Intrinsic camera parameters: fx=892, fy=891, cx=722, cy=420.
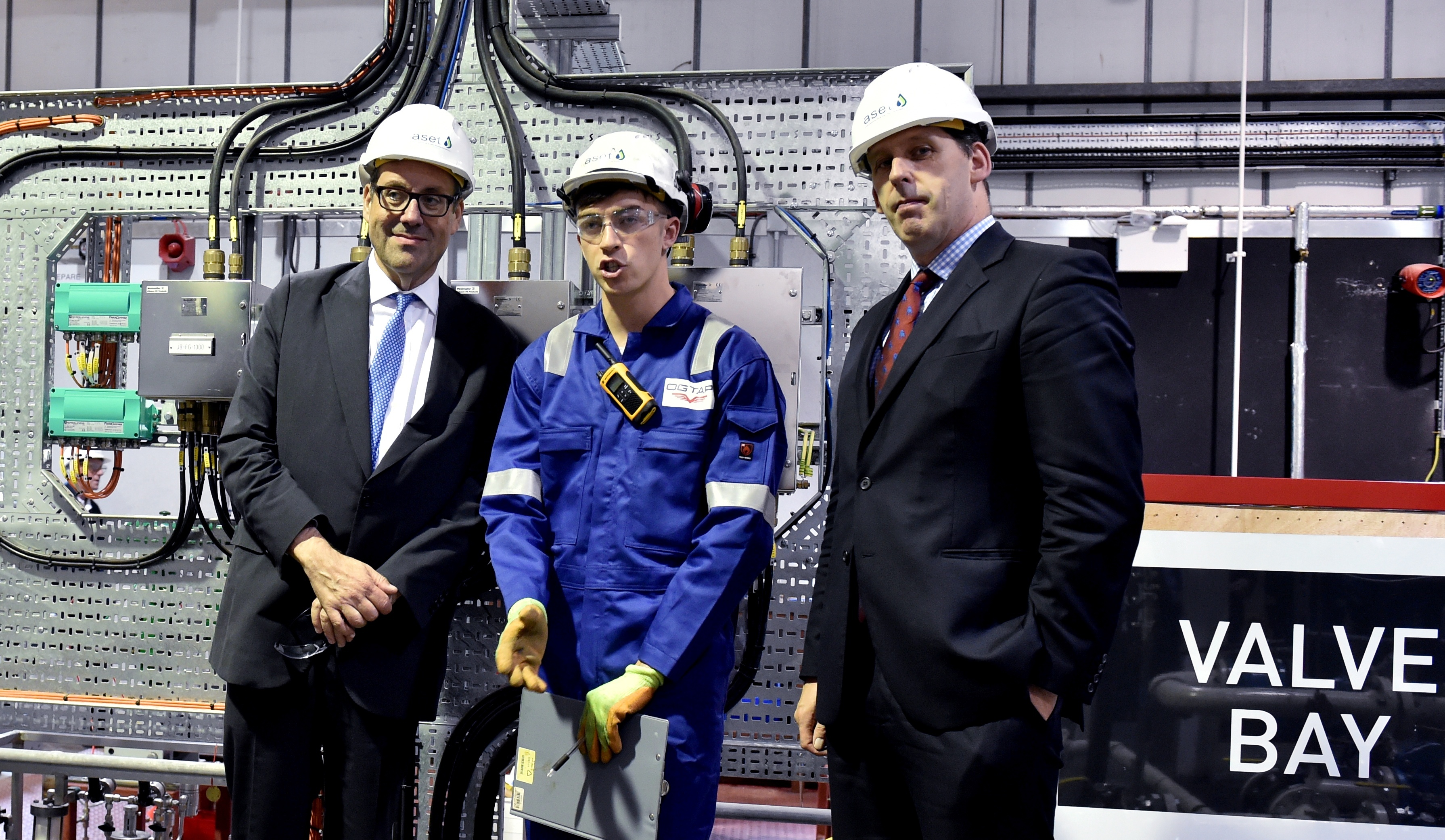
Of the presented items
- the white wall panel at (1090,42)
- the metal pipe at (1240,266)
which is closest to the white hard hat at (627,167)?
the metal pipe at (1240,266)

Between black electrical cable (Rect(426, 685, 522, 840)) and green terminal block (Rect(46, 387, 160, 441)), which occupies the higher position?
green terminal block (Rect(46, 387, 160, 441))

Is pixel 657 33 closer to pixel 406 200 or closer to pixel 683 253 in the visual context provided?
pixel 683 253

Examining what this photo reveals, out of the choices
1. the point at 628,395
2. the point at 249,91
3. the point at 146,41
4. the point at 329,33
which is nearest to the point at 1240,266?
the point at 628,395

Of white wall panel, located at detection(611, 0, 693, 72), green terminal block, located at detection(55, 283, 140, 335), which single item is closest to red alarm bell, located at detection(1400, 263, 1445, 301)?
white wall panel, located at detection(611, 0, 693, 72)

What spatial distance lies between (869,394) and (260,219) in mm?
2533

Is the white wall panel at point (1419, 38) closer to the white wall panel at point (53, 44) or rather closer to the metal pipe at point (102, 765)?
the metal pipe at point (102, 765)

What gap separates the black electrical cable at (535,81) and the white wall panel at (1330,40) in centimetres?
438

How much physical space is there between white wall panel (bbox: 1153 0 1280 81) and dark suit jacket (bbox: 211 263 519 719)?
4.98m

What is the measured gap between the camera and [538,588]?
163 centimetres

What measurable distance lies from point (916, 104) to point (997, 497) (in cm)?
65

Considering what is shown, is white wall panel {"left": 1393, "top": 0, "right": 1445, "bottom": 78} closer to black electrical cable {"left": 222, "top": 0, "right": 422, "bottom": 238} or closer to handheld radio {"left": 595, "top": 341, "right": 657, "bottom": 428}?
black electrical cable {"left": 222, "top": 0, "right": 422, "bottom": 238}

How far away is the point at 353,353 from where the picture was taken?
198cm

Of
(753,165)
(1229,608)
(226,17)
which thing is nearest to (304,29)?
(226,17)

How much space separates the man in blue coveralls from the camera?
158cm
